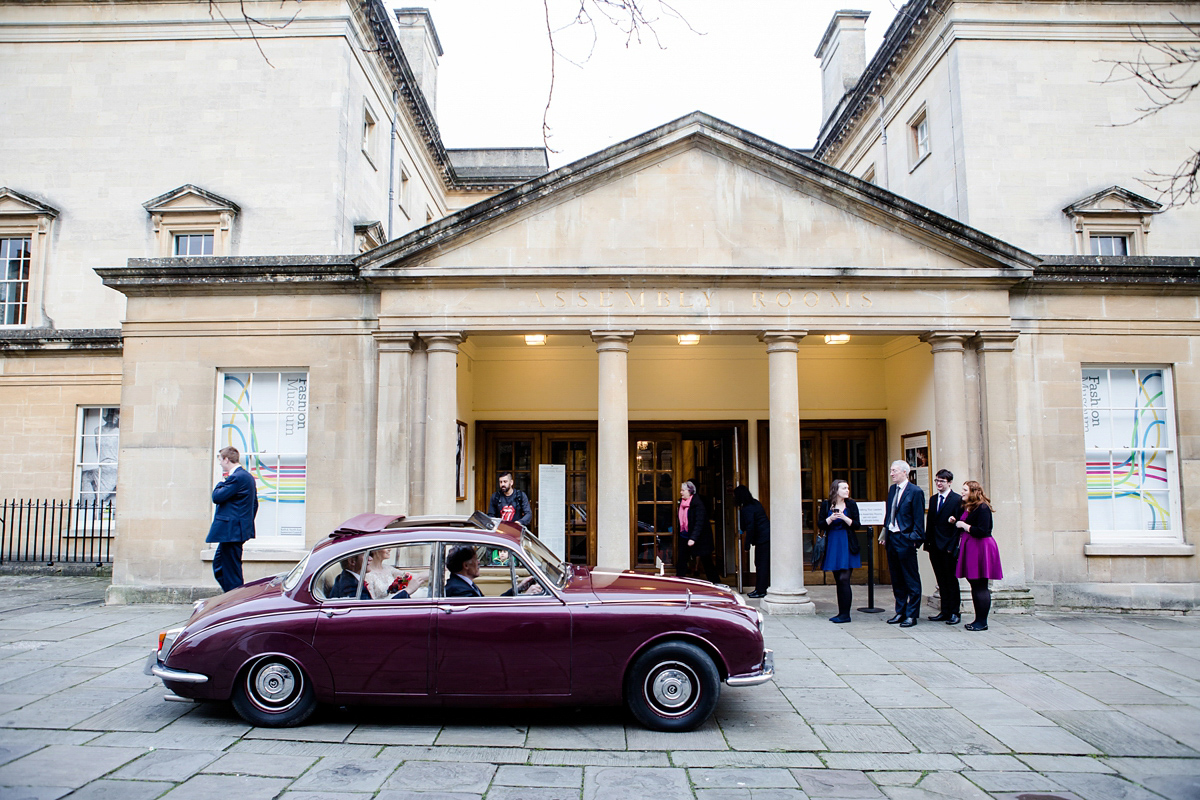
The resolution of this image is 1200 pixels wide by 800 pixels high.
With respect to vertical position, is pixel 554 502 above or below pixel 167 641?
above

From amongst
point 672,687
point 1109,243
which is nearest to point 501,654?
point 672,687

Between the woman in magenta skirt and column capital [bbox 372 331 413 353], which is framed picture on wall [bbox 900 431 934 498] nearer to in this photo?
the woman in magenta skirt

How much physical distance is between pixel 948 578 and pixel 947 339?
3282 millimetres

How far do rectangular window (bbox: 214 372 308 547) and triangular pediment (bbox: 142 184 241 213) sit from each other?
27.7ft

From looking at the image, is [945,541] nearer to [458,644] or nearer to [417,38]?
[458,644]

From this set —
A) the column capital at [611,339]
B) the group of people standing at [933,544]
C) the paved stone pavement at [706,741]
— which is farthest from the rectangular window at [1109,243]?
the column capital at [611,339]

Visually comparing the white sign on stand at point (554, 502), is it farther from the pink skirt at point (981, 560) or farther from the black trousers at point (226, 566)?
the pink skirt at point (981, 560)

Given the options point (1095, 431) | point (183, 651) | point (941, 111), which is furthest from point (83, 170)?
point (1095, 431)

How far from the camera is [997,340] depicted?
10.4 meters

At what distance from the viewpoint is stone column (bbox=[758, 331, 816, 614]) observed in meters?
9.93

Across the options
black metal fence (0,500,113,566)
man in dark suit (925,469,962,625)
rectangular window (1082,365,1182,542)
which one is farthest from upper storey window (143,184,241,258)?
rectangular window (1082,365,1182,542)

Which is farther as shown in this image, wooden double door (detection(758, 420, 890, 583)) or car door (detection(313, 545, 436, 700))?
wooden double door (detection(758, 420, 890, 583))

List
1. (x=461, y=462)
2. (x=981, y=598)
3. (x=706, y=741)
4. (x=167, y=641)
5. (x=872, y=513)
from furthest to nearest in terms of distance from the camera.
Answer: (x=461, y=462) → (x=872, y=513) → (x=981, y=598) → (x=167, y=641) → (x=706, y=741)

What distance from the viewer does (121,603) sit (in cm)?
1036
